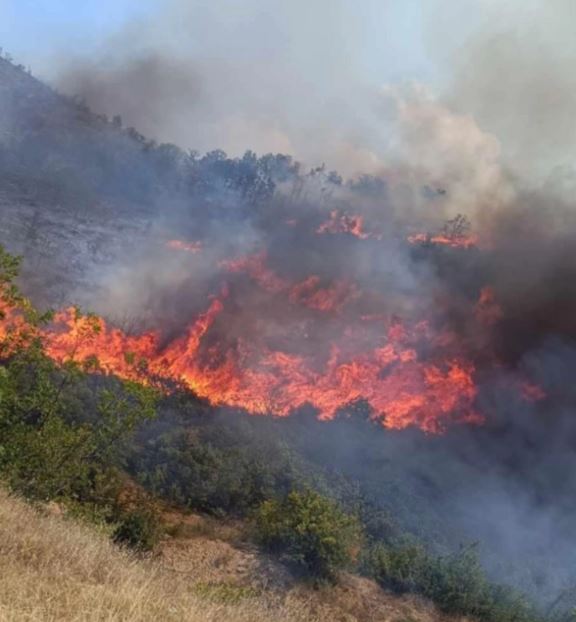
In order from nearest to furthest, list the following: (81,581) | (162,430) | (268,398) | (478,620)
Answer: (81,581), (478,620), (162,430), (268,398)

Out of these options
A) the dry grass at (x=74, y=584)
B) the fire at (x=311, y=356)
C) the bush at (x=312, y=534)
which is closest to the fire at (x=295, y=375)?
the fire at (x=311, y=356)

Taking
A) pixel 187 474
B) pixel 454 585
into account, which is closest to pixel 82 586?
pixel 454 585

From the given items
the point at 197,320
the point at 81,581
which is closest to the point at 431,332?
the point at 197,320

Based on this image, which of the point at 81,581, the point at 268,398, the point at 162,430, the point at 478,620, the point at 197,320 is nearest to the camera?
the point at 81,581

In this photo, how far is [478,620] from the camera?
12.7 m

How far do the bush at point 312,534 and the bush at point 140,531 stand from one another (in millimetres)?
2816

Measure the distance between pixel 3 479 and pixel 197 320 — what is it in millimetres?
19257

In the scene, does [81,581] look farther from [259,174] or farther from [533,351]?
[259,174]

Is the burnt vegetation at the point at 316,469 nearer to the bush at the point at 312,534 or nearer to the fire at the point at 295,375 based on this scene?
the bush at the point at 312,534

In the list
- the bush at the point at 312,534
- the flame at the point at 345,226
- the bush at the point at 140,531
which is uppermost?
the flame at the point at 345,226

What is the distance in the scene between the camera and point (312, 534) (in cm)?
1270

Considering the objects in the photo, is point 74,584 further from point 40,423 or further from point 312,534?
point 312,534

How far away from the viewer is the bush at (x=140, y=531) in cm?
1177

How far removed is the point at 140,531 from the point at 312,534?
4.05 meters
